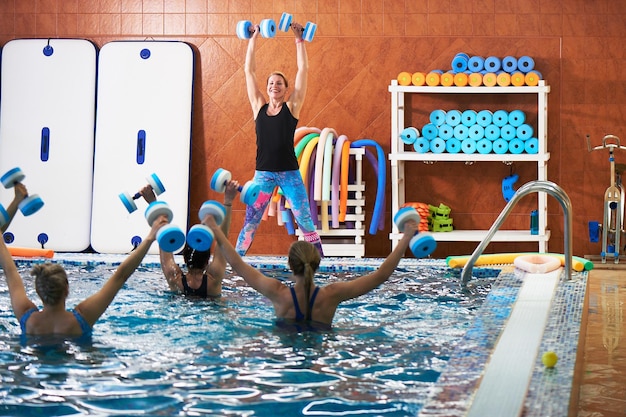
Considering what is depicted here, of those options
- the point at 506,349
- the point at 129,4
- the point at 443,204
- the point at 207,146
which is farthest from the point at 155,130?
the point at 506,349

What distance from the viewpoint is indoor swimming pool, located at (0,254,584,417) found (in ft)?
12.2

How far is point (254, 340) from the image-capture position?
4.88 meters

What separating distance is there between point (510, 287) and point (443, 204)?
336 cm

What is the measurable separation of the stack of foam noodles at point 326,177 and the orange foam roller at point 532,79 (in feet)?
4.96

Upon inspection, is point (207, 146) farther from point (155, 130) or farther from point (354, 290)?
point (354, 290)

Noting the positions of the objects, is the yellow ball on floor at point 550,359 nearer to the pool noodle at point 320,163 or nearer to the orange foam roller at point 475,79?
the pool noodle at point 320,163

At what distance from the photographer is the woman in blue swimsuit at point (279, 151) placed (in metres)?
7.81

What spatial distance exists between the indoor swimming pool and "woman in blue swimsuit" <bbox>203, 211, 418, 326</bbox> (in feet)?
0.39

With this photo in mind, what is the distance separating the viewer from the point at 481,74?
9203mm

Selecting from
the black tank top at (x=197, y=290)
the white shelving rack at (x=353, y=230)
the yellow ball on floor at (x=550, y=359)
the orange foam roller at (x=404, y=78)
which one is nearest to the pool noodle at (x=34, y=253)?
the white shelving rack at (x=353, y=230)

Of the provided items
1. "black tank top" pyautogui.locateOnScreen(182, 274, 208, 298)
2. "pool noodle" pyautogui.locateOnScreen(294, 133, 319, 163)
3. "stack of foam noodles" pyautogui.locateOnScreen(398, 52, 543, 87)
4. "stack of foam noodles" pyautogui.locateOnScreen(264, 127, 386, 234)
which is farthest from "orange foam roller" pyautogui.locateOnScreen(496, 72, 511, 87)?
"black tank top" pyautogui.locateOnScreen(182, 274, 208, 298)

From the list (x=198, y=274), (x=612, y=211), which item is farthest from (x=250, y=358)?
(x=612, y=211)

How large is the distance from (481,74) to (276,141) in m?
2.41

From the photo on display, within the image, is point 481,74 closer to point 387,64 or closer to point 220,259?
point 387,64
